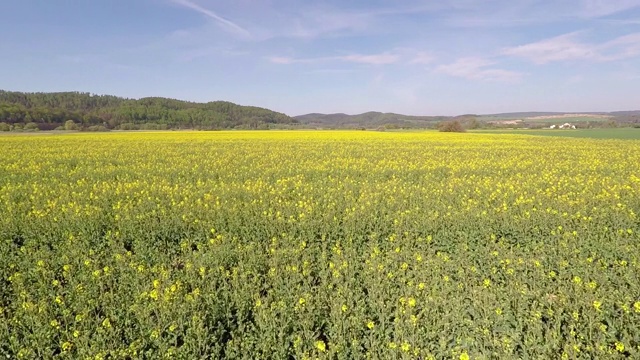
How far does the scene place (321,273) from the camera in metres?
4.99

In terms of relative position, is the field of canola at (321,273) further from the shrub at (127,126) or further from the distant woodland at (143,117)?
the shrub at (127,126)

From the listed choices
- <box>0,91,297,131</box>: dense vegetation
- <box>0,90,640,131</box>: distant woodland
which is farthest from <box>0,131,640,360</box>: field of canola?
<box>0,91,297,131</box>: dense vegetation

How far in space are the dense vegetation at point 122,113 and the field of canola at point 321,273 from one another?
2892 inches

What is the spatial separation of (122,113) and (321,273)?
9459cm

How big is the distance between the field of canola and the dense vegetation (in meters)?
73.5

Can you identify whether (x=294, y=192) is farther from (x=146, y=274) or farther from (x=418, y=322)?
(x=418, y=322)

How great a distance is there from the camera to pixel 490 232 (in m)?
6.77

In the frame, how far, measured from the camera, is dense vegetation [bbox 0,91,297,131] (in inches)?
2729

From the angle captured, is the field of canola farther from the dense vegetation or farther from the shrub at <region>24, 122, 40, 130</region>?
the dense vegetation

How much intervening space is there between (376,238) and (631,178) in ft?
34.5

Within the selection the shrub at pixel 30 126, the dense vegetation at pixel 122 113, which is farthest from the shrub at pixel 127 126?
the shrub at pixel 30 126

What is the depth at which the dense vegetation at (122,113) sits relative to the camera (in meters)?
69.3

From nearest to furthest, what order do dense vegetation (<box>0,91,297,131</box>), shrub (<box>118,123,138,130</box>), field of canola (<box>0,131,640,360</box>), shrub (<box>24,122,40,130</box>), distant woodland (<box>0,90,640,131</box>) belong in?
1. field of canola (<box>0,131,640,360</box>)
2. shrub (<box>24,122,40,130</box>)
3. distant woodland (<box>0,90,640,131</box>)
4. dense vegetation (<box>0,91,297,131</box>)
5. shrub (<box>118,123,138,130</box>)

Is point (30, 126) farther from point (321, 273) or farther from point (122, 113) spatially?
point (321, 273)
